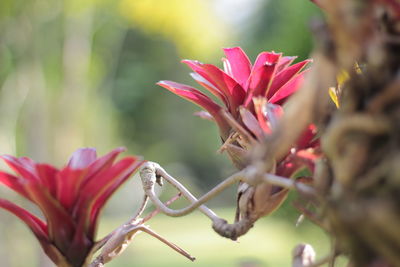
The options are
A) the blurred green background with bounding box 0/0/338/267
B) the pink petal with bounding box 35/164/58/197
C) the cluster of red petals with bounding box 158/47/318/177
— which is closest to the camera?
the pink petal with bounding box 35/164/58/197

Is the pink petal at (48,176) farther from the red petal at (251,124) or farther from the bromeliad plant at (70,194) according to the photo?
the red petal at (251,124)

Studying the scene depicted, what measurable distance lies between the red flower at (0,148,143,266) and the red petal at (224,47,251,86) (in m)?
0.13

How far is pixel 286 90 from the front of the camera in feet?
1.57

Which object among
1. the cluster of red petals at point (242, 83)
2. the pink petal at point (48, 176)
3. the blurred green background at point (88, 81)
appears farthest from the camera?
the blurred green background at point (88, 81)

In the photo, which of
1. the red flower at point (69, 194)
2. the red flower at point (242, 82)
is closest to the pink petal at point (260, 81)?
the red flower at point (242, 82)

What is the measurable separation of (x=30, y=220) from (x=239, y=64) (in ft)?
0.66

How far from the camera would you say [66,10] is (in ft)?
21.1

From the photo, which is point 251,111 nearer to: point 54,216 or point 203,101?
point 203,101

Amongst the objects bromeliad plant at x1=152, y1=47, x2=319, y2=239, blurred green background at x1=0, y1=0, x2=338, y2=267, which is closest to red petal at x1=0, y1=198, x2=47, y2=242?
bromeliad plant at x1=152, y1=47, x2=319, y2=239

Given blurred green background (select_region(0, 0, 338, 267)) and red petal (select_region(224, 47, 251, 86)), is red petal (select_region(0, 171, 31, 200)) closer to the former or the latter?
red petal (select_region(224, 47, 251, 86))

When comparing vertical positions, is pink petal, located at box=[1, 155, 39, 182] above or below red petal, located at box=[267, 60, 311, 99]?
below

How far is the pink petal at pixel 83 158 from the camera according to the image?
1.38 feet

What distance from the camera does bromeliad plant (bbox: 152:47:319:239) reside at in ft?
1.31

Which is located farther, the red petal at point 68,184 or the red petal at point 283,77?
the red petal at point 283,77
